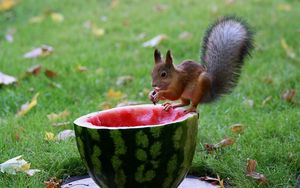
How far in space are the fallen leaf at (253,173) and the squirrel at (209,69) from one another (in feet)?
1.62

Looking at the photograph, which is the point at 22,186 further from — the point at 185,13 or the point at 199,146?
the point at 185,13

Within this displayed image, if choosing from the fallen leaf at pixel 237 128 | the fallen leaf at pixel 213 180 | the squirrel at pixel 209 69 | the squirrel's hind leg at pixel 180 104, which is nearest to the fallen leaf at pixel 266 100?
the fallen leaf at pixel 237 128

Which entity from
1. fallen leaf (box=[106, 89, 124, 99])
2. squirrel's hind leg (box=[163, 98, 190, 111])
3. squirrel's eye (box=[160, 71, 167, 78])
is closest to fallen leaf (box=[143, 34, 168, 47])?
fallen leaf (box=[106, 89, 124, 99])

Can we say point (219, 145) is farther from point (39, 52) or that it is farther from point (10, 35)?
point (10, 35)

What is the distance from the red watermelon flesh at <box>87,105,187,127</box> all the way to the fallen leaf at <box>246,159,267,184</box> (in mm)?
546

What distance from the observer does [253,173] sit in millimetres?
3230

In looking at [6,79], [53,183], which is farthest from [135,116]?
[6,79]

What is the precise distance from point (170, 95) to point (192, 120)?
166mm

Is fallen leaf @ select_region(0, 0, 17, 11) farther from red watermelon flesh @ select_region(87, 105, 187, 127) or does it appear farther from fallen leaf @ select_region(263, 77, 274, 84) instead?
red watermelon flesh @ select_region(87, 105, 187, 127)

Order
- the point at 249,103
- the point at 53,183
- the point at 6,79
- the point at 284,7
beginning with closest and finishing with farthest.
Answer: the point at 53,183 < the point at 249,103 < the point at 6,79 < the point at 284,7

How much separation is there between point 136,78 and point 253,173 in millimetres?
2381

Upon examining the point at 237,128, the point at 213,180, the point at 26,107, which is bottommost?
the point at 213,180

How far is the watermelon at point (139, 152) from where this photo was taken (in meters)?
2.72

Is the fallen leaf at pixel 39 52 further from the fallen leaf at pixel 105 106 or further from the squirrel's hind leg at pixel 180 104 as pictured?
the squirrel's hind leg at pixel 180 104
